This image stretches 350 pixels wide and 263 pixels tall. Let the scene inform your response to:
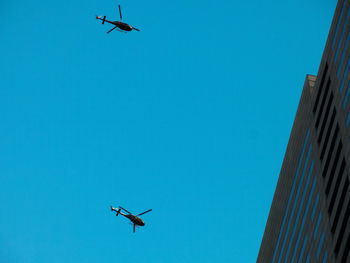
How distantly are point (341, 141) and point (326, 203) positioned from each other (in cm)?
560

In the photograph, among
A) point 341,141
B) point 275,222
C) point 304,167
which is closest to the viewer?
point 341,141

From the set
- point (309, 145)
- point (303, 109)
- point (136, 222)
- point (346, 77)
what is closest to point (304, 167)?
point (309, 145)

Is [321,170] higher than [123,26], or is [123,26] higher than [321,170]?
[123,26]

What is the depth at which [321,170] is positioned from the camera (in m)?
63.3

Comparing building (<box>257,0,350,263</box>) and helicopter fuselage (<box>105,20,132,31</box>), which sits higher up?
helicopter fuselage (<box>105,20,132,31</box>)

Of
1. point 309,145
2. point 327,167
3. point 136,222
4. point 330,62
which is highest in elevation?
point 330,62

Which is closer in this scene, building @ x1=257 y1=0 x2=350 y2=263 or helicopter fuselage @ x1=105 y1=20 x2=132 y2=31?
building @ x1=257 y1=0 x2=350 y2=263

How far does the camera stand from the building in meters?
57.4

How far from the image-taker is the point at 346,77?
196ft

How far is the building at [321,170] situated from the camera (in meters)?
57.4

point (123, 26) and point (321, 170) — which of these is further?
point (123, 26)

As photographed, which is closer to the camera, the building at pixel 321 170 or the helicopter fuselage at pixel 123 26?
the building at pixel 321 170

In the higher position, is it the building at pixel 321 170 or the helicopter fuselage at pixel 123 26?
the helicopter fuselage at pixel 123 26

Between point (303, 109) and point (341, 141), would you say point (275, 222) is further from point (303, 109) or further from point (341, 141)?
point (341, 141)
